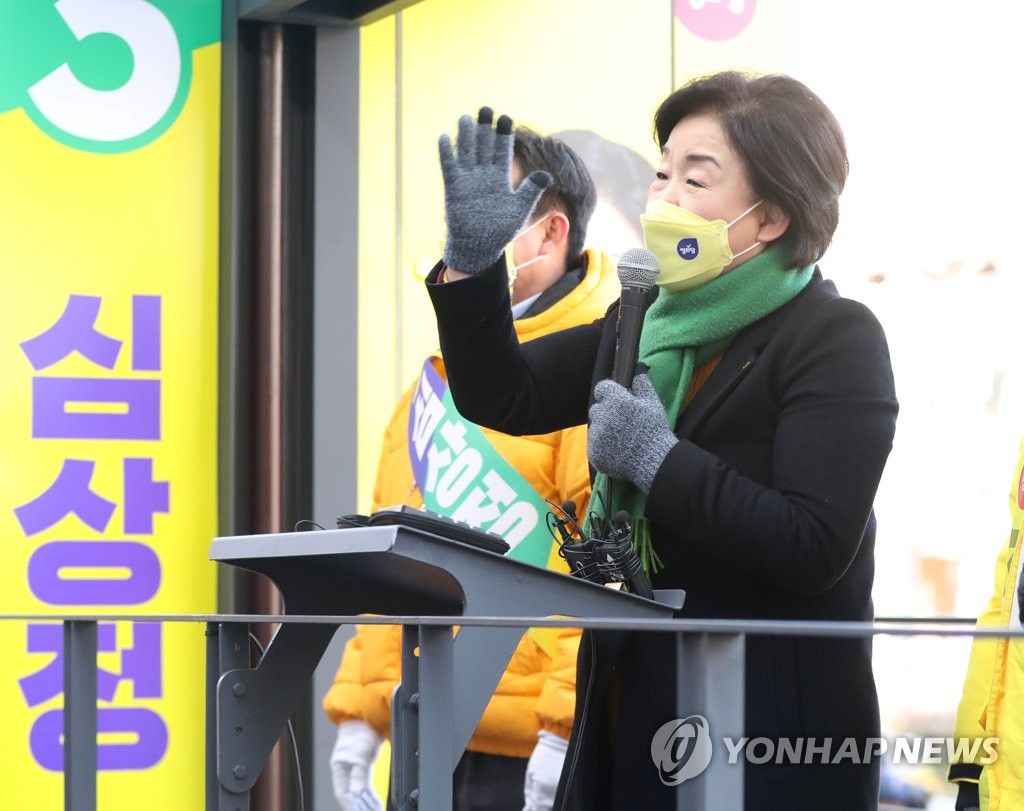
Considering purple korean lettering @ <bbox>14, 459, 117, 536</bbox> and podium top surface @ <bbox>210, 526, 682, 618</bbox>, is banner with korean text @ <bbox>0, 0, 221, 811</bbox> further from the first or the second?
podium top surface @ <bbox>210, 526, 682, 618</bbox>

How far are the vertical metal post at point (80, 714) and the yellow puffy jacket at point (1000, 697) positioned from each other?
1.09 m

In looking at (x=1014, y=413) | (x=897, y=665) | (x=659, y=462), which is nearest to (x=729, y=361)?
(x=659, y=462)

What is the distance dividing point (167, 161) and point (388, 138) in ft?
1.74

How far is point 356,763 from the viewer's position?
2963 millimetres


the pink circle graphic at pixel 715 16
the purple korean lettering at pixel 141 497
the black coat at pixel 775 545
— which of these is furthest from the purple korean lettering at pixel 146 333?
the black coat at pixel 775 545

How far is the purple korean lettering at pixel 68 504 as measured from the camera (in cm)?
366

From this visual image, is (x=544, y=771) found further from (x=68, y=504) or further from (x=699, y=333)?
(x=68, y=504)

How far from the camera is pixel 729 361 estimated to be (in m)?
1.78

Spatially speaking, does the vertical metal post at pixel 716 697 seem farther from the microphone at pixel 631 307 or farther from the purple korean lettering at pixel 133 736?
the purple korean lettering at pixel 133 736

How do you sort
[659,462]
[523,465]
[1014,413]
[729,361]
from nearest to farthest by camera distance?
[659,462] → [729,361] → [523,465] → [1014,413]

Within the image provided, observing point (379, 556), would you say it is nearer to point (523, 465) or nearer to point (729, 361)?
point (729, 361)

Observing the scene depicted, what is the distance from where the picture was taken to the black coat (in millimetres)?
1628

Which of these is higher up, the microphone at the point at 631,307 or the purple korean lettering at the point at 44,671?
the microphone at the point at 631,307

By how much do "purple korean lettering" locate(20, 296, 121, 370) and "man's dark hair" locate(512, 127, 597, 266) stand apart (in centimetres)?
127
